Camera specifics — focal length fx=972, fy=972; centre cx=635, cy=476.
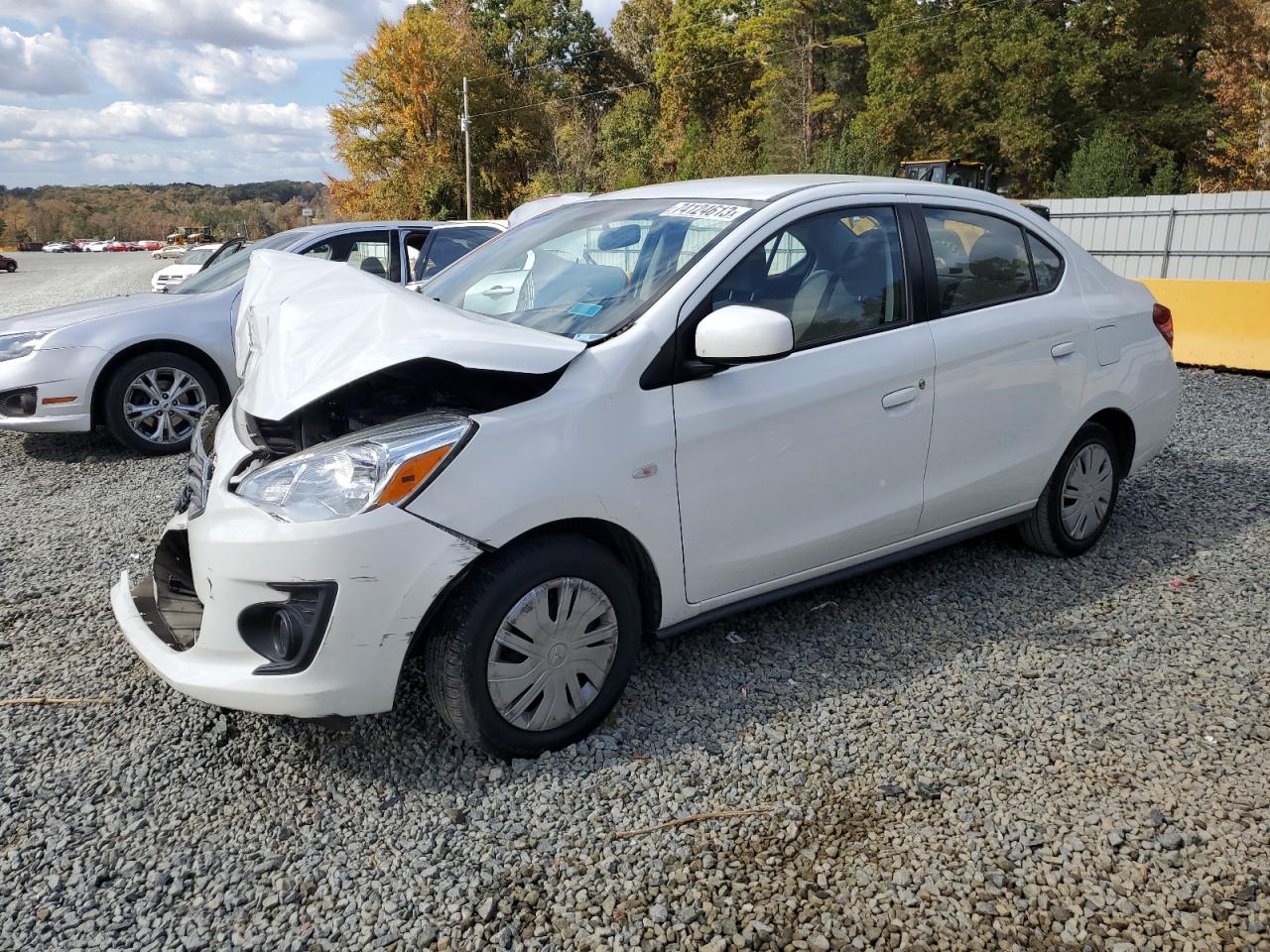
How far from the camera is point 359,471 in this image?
2.65 metres

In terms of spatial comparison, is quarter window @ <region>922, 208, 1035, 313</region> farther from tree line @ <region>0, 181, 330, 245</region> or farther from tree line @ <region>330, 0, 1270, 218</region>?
tree line @ <region>0, 181, 330, 245</region>

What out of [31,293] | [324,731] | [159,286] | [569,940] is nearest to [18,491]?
[324,731]

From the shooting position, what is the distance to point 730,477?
125 inches

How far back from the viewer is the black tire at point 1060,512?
4.38 meters

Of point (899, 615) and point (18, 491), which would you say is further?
point (18, 491)

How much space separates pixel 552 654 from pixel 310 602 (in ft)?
2.34

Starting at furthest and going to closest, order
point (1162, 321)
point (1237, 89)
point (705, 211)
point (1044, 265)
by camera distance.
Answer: point (1237, 89), point (1162, 321), point (1044, 265), point (705, 211)

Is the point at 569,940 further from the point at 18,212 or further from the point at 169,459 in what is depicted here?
the point at 18,212

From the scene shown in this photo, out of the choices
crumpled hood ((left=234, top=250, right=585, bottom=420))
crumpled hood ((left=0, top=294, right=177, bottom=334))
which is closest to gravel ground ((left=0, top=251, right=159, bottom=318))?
crumpled hood ((left=0, top=294, right=177, bottom=334))

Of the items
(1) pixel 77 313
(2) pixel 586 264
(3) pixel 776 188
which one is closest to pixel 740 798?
(2) pixel 586 264

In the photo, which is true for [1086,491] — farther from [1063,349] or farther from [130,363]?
[130,363]

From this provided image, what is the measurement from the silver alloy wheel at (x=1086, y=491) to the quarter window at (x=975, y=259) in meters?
0.86

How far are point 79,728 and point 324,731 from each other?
83 cm

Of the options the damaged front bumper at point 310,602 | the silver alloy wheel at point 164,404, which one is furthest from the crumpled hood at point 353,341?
the silver alloy wheel at point 164,404
